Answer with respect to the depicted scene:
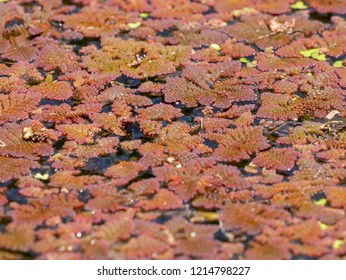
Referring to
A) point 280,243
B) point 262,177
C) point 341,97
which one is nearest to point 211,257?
point 280,243

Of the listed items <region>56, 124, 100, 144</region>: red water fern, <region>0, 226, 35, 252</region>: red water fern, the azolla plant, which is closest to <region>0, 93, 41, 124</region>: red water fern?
the azolla plant

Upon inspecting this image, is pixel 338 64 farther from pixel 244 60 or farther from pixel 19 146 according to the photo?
pixel 19 146

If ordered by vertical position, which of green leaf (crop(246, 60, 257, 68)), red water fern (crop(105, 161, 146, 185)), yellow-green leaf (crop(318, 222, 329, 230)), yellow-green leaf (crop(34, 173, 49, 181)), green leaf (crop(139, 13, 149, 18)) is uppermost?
yellow-green leaf (crop(318, 222, 329, 230))

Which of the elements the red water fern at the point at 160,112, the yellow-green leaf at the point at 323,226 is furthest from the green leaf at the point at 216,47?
the yellow-green leaf at the point at 323,226

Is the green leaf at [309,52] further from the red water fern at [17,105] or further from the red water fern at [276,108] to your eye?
the red water fern at [17,105]

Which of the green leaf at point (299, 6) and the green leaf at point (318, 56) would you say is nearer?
the green leaf at point (318, 56)

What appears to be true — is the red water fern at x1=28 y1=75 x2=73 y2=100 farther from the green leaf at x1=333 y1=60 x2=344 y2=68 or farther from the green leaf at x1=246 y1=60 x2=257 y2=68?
the green leaf at x1=333 y1=60 x2=344 y2=68

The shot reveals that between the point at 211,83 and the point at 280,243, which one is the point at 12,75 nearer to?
the point at 211,83

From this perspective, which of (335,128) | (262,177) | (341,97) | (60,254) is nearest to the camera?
(60,254)
